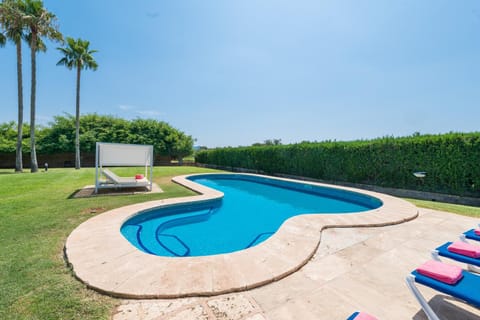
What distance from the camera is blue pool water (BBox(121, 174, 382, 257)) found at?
14.1 feet

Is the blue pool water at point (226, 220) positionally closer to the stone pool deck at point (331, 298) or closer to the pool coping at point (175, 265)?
the pool coping at point (175, 265)

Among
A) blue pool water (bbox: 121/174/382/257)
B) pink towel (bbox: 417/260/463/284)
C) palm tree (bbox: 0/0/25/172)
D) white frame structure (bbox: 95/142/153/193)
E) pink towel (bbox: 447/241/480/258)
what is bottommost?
blue pool water (bbox: 121/174/382/257)

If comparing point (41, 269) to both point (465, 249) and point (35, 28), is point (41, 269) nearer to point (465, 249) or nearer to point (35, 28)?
point (465, 249)

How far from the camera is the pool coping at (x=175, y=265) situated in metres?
2.26

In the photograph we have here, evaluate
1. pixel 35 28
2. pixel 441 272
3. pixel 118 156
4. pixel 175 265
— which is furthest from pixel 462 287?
pixel 35 28

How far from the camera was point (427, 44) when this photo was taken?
28.8 ft

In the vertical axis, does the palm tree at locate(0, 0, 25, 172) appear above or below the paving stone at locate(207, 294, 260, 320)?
above

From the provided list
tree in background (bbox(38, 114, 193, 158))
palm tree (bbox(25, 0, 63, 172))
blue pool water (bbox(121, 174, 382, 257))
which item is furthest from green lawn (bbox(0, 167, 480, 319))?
tree in background (bbox(38, 114, 193, 158))

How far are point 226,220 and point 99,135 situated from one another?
2659 cm

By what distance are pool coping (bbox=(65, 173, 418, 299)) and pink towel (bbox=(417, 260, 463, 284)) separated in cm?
139

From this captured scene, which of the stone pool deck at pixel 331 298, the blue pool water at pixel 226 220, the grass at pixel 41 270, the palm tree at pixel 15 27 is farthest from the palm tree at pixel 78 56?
the stone pool deck at pixel 331 298

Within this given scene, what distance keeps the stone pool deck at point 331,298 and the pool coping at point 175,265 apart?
0.10 metres

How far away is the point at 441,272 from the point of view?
5.83ft

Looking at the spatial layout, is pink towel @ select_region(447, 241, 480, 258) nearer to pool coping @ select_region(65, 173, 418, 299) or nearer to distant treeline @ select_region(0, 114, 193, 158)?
pool coping @ select_region(65, 173, 418, 299)
